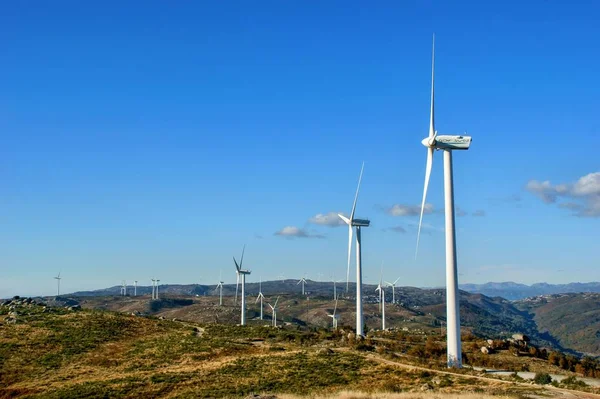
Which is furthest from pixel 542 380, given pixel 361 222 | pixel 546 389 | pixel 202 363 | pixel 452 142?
pixel 361 222

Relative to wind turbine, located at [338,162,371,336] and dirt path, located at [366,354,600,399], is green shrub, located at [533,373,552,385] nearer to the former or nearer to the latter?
dirt path, located at [366,354,600,399]

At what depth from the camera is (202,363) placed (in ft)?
213

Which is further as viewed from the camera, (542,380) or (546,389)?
(542,380)

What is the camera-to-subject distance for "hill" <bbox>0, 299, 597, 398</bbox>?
4756cm

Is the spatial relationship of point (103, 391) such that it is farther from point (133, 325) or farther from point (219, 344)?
point (133, 325)

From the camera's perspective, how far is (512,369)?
2314 inches

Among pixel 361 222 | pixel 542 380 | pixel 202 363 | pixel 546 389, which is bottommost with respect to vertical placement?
pixel 202 363

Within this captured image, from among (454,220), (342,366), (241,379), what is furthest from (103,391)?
(454,220)

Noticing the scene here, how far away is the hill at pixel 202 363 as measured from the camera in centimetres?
4756

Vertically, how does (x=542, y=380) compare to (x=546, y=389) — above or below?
below

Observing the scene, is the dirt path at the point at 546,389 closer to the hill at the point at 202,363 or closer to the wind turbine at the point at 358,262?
the hill at the point at 202,363

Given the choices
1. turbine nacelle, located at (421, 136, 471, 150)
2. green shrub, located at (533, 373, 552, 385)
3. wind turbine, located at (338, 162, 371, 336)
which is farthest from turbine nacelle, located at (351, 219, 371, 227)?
green shrub, located at (533, 373, 552, 385)

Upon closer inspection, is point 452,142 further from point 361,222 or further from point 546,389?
point 361,222

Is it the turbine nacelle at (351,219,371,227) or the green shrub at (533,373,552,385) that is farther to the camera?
the turbine nacelle at (351,219,371,227)
